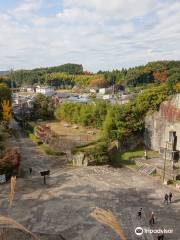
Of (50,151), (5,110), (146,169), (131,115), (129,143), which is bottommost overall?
(146,169)

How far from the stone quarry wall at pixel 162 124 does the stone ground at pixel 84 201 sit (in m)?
8.00

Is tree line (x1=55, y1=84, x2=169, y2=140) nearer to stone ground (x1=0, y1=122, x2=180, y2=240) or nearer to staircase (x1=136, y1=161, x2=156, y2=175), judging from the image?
staircase (x1=136, y1=161, x2=156, y2=175)

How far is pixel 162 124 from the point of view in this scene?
38.9m

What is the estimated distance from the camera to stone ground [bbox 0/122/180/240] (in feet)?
69.2

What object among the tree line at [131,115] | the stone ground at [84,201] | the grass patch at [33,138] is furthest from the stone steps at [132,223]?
the grass patch at [33,138]

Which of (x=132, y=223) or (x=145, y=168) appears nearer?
(x=132, y=223)

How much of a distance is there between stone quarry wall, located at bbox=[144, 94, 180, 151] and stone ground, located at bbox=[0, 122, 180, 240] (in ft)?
26.2

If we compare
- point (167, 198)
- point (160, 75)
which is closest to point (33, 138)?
point (167, 198)

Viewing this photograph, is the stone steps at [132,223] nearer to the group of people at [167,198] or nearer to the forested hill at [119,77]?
the group of people at [167,198]

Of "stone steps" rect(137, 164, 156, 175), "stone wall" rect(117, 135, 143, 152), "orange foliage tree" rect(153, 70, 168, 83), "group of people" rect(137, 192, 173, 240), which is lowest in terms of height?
"group of people" rect(137, 192, 173, 240)

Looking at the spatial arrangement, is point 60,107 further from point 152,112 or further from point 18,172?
point 18,172

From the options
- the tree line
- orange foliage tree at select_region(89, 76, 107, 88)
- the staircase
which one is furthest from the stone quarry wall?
orange foliage tree at select_region(89, 76, 107, 88)

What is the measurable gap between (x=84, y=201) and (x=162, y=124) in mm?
17591

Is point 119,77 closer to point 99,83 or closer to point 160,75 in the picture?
point 99,83
